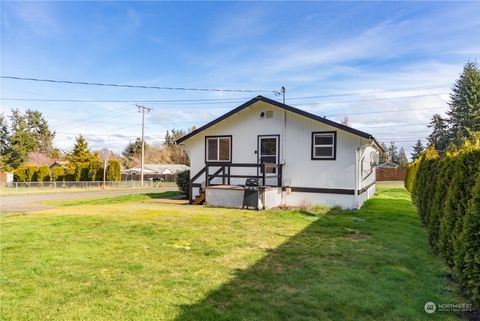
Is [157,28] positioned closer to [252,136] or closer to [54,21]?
[54,21]

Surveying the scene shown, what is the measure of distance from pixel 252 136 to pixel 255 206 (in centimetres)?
365

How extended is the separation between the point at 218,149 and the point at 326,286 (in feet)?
37.1

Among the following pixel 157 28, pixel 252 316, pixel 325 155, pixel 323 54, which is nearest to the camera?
pixel 252 316

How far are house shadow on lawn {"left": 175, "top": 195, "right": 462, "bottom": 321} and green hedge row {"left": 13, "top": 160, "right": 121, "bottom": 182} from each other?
33.8 metres

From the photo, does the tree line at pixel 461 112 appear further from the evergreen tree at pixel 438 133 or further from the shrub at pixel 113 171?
the shrub at pixel 113 171

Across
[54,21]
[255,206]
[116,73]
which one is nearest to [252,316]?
[255,206]

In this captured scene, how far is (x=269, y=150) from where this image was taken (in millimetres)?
13961

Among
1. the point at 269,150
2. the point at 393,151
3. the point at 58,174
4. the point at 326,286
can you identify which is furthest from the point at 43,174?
the point at 393,151

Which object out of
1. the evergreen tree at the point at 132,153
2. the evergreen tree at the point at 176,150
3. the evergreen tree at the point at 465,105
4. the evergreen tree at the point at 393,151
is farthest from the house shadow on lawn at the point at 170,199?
the evergreen tree at the point at 393,151

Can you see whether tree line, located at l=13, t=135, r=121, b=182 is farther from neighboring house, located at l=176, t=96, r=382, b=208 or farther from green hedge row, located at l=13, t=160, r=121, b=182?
neighboring house, located at l=176, t=96, r=382, b=208

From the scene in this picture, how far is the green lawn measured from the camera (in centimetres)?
345

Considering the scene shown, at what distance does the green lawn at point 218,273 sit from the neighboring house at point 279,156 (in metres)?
4.23

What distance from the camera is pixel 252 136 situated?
1430cm

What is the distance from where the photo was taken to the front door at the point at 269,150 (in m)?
13.8
